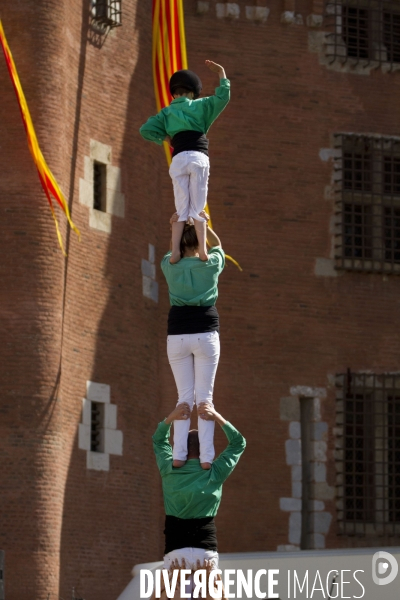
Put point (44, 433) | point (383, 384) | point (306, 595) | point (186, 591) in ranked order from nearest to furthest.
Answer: point (186, 591)
point (306, 595)
point (44, 433)
point (383, 384)

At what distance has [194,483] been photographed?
14141 millimetres

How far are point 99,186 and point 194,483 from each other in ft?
34.9

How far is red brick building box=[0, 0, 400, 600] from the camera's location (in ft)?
73.2

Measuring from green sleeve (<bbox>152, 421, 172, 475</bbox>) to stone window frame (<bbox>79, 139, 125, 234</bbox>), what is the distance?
372 inches

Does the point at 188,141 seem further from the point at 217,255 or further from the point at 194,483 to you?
the point at 194,483

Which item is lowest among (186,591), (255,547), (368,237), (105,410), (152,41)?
(186,591)

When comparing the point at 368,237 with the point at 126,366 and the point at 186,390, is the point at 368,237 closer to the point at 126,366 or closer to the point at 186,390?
the point at 126,366

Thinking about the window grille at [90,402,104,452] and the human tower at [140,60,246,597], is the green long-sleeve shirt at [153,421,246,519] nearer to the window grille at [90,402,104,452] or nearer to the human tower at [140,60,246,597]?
the human tower at [140,60,246,597]

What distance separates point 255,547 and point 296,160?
590 cm

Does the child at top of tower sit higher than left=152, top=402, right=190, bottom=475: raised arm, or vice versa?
the child at top of tower

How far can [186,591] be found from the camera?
45.4 feet

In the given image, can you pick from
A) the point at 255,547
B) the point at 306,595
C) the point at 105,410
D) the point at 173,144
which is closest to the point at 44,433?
the point at 105,410

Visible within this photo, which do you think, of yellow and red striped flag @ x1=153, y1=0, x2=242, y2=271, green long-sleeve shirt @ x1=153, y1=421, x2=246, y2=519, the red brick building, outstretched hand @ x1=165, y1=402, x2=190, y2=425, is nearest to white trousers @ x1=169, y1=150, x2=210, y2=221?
outstretched hand @ x1=165, y1=402, x2=190, y2=425

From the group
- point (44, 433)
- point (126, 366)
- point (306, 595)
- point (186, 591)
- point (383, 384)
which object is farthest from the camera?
point (383, 384)
